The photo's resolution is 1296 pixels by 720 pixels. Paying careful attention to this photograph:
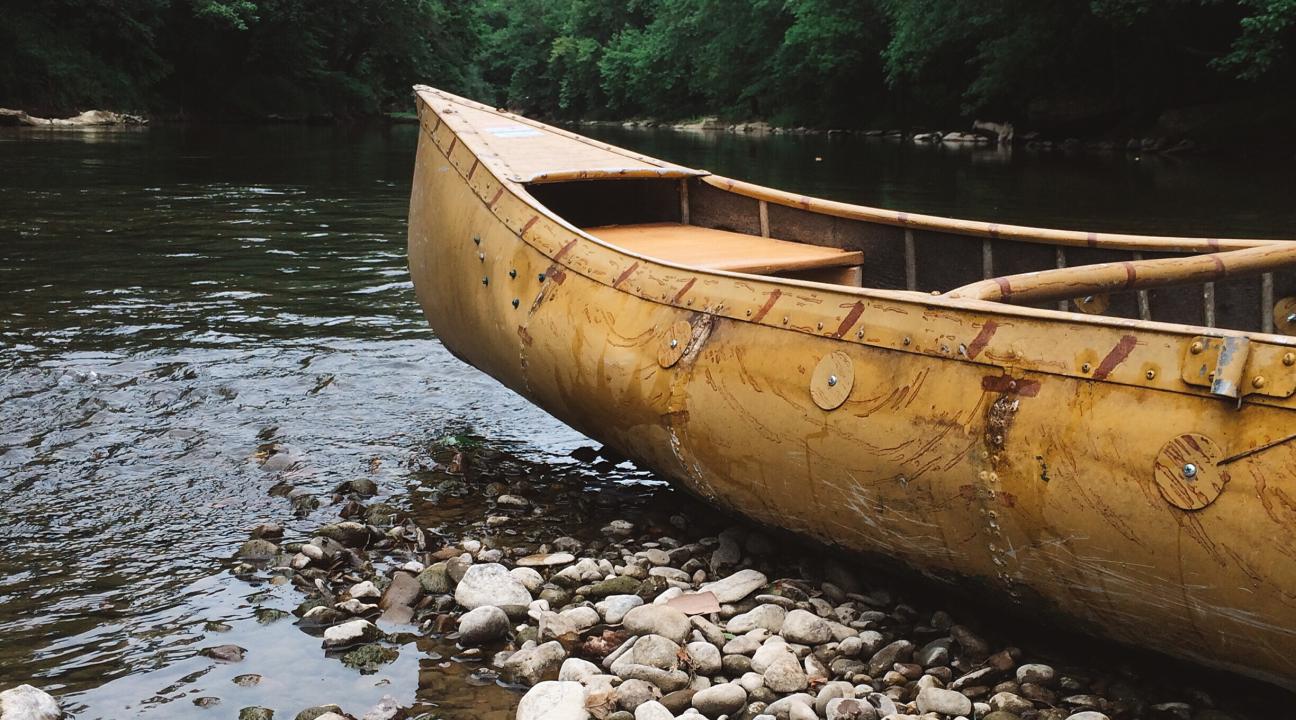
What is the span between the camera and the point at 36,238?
36.1 ft

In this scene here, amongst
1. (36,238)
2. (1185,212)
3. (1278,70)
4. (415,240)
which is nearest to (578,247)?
(415,240)

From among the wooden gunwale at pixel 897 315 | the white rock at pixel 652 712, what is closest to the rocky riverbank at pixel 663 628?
the white rock at pixel 652 712

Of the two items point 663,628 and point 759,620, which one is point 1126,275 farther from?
point 663,628

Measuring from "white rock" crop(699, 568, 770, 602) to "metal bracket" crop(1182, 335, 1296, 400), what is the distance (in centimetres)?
168

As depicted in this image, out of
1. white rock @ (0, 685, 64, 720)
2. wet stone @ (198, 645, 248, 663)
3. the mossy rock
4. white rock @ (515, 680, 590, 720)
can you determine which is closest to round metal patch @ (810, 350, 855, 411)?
white rock @ (515, 680, 590, 720)

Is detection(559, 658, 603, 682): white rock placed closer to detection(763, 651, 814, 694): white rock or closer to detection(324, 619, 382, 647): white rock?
detection(763, 651, 814, 694): white rock

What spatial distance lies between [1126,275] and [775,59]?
2018 inches

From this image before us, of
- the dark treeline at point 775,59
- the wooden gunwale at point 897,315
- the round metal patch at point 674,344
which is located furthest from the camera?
the dark treeline at point 775,59

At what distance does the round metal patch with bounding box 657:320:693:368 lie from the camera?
409cm

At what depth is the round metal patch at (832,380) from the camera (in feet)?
11.4

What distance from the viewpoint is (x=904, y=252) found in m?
5.29

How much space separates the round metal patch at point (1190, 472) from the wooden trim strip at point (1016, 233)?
61.2 inches

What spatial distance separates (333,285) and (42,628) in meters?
6.02

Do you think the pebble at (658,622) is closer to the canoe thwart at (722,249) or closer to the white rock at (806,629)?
the white rock at (806,629)
